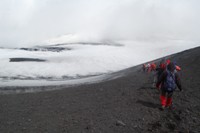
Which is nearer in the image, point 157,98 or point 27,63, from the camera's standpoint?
point 157,98

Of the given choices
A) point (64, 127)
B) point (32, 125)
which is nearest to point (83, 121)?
point (64, 127)

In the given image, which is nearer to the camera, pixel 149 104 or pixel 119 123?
pixel 119 123

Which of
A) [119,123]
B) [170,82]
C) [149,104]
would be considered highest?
[170,82]

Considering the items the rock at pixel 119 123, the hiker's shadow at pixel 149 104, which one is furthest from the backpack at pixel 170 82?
the rock at pixel 119 123

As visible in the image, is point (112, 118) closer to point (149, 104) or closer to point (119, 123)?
point (119, 123)

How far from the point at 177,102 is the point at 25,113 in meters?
7.37

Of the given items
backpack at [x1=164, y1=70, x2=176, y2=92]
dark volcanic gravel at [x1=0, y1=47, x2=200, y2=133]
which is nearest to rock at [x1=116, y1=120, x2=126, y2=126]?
dark volcanic gravel at [x1=0, y1=47, x2=200, y2=133]

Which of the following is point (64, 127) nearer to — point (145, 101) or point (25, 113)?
point (25, 113)

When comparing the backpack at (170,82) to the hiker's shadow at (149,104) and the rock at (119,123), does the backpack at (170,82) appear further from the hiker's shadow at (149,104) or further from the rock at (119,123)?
the rock at (119,123)

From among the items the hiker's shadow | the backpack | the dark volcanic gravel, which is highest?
the backpack

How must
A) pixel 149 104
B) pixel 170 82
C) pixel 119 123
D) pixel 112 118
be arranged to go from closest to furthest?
pixel 119 123, pixel 112 118, pixel 170 82, pixel 149 104

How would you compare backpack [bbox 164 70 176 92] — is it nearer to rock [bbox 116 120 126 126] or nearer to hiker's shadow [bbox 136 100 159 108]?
hiker's shadow [bbox 136 100 159 108]

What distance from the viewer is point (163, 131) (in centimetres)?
766

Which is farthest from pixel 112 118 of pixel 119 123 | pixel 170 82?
pixel 170 82
